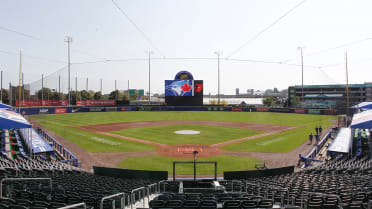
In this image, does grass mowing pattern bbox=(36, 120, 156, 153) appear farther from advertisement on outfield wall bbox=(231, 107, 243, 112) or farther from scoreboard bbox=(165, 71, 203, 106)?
advertisement on outfield wall bbox=(231, 107, 243, 112)

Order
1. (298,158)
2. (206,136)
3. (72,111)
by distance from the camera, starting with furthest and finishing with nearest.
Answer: (72,111)
(206,136)
(298,158)

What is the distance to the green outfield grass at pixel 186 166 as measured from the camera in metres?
17.9

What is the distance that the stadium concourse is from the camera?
675 centimetres

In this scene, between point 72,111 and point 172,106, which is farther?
point 172,106

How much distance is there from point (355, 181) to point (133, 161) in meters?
15.6

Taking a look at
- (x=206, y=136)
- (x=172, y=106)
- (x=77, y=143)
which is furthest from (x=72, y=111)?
(x=206, y=136)

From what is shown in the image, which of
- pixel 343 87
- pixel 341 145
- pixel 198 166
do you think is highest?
pixel 343 87

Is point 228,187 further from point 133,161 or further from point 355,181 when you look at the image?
point 133,161

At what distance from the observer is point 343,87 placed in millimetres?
116562

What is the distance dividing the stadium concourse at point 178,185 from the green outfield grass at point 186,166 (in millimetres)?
3603

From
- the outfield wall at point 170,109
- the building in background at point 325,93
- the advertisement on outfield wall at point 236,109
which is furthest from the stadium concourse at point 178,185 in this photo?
the building in background at point 325,93

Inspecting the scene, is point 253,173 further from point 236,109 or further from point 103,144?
point 236,109

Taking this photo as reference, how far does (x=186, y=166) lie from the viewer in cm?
1883

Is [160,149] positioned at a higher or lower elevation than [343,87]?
lower
